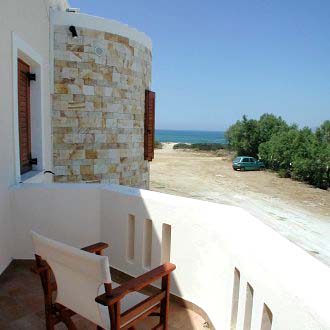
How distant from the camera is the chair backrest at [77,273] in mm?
1466

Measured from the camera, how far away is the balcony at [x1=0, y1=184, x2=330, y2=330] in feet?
4.40

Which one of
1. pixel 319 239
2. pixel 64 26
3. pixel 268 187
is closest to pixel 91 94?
pixel 64 26

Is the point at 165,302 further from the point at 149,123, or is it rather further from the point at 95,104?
the point at 149,123

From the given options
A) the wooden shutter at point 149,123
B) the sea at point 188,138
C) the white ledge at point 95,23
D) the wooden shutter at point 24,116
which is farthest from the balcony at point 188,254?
the sea at point 188,138

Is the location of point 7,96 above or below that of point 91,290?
above

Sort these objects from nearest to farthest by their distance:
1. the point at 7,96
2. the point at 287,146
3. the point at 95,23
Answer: the point at 7,96 → the point at 95,23 → the point at 287,146

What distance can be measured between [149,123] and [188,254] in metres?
5.34

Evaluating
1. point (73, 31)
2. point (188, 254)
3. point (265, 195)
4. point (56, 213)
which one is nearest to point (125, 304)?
point (188, 254)

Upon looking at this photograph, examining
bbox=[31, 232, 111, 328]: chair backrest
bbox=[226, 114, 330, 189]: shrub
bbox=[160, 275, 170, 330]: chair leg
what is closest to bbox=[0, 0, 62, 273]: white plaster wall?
bbox=[31, 232, 111, 328]: chair backrest

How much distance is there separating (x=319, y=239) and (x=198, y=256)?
33.9ft

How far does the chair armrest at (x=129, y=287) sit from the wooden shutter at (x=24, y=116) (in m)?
3.05

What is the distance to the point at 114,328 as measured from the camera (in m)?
1.56

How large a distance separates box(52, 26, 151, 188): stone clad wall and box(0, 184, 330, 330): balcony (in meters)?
2.91

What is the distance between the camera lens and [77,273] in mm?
1583
